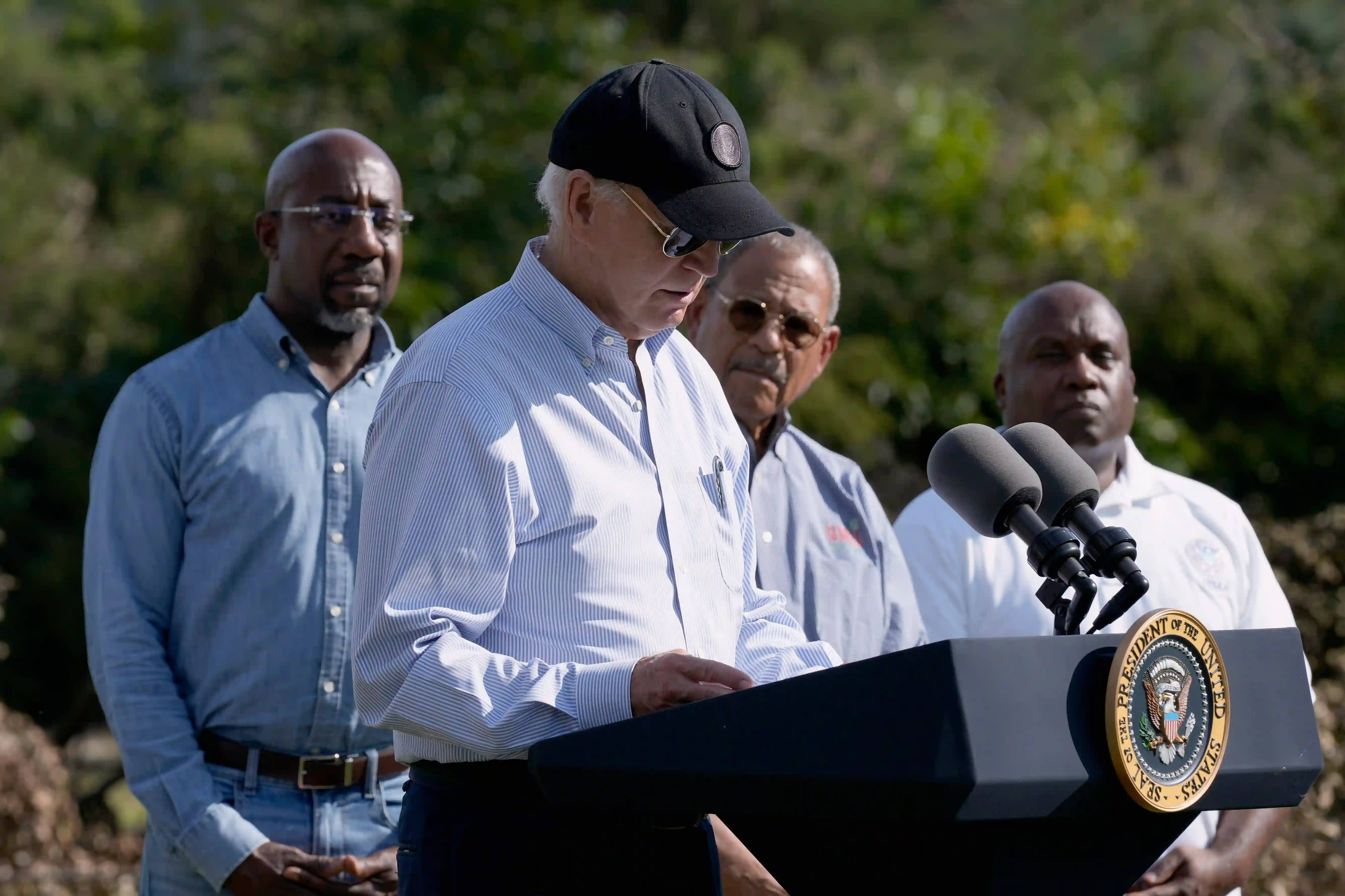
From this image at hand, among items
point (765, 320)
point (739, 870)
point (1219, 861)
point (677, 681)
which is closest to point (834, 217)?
point (765, 320)

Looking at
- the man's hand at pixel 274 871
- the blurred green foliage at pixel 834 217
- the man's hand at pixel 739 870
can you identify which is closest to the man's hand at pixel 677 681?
the man's hand at pixel 739 870

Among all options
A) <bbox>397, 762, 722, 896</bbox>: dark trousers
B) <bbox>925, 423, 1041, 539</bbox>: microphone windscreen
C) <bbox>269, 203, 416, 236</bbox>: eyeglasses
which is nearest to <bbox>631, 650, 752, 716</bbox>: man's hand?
<bbox>397, 762, 722, 896</bbox>: dark trousers

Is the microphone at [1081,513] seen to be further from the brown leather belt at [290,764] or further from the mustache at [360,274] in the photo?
the mustache at [360,274]

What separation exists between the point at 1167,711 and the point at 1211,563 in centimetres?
231

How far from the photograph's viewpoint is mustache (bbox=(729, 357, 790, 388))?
3861 mm

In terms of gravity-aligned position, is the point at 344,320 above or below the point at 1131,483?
above

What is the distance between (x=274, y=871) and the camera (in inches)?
130

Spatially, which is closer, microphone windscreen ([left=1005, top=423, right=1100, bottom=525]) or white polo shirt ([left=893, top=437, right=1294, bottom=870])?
microphone windscreen ([left=1005, top=423, right=1100, bottom=525])

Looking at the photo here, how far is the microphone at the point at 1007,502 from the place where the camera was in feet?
6.58

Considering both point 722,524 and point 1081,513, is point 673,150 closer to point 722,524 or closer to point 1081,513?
point 722,524

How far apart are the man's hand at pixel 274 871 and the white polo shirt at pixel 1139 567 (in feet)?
4.99

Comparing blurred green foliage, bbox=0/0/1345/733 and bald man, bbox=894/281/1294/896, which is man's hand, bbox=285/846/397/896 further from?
blurred green foliage, bbox=0/0/1345/733

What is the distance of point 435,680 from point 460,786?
25 centimetres

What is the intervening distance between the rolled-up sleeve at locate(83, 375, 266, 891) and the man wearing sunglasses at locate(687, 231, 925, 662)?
1.30m
